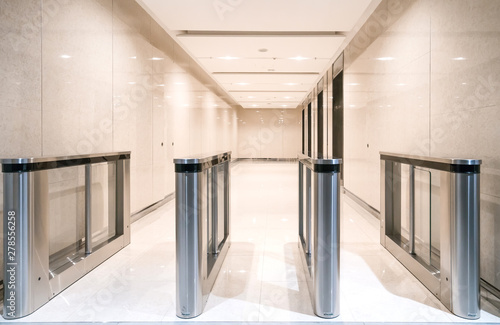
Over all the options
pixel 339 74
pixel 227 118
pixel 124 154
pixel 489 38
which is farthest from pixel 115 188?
pixel 227 118

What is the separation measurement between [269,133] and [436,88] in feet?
57.5

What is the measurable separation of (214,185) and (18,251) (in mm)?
1514

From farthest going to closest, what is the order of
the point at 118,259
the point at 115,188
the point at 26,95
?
the point at 115,188, the point at 118,259, the point at 26,95

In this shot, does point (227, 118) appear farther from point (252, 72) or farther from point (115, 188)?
point (115, 188)

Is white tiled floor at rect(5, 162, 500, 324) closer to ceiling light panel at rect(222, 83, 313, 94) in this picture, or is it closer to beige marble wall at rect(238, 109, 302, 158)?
ceiling light panel at rect(222, 83, 313, 94)

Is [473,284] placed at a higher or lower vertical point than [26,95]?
lower

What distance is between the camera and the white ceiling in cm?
412

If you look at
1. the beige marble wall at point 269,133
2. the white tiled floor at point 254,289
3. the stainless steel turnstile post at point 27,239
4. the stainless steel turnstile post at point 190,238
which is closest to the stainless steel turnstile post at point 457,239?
the white tiled floor at point 254,289

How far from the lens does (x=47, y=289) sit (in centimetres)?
244

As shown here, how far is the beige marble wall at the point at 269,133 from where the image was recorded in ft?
67.6

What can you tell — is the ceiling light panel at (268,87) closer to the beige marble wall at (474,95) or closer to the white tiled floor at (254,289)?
the white tiled floor at (254,289)

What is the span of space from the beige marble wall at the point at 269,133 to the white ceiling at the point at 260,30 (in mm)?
12321

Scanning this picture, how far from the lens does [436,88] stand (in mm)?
3326

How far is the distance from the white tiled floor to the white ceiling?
2718 mm
